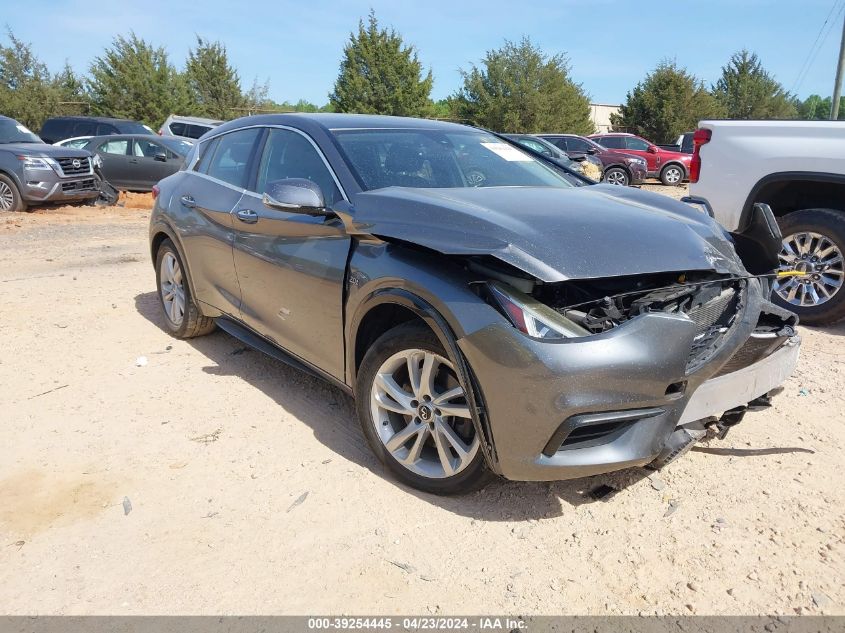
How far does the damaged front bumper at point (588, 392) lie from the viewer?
236cm

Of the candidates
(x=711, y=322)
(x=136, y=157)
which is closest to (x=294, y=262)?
(x=711, y=322)

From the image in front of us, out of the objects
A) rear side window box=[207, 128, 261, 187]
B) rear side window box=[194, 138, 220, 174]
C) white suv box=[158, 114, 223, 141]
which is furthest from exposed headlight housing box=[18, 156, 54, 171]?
rear side window box=[207, 128, 261, 187]

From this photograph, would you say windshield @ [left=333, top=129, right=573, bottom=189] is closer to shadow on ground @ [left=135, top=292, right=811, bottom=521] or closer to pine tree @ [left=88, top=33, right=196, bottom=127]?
shadow on ground @ [left=135, top=292, right=811, bottom=521]

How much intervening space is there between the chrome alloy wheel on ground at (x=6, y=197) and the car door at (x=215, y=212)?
9749 mm

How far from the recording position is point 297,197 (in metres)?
3.12

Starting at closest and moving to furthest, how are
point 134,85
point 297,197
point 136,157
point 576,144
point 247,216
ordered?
point 297,197, point 247,216, point 136,157, point 576,144, point 134,85

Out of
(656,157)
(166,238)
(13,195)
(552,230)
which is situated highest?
(552,230)

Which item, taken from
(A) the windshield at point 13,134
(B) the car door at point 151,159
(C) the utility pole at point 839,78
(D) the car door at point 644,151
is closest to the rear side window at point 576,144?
(D) the car door at point 644,151

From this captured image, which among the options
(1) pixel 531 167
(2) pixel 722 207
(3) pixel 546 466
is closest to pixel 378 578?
(3) pixel 546 466

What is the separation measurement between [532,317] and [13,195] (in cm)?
1313

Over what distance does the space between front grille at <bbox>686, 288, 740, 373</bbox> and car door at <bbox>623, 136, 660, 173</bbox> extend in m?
20.3

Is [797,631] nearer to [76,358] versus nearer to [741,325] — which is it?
[741,325]

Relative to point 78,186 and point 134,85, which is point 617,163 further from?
point 134,85

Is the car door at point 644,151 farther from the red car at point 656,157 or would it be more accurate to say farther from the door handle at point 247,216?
the door handle at point 247,216
